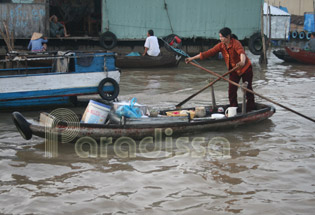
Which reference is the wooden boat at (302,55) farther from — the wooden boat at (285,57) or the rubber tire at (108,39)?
the rubber tire at (108,39)

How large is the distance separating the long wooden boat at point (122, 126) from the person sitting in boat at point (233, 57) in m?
0.70

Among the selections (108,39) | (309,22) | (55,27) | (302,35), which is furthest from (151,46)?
(309,22)

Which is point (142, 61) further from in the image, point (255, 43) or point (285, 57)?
point (285, 57)

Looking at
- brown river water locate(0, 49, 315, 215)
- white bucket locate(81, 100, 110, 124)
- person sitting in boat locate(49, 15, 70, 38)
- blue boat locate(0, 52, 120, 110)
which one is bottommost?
brown river water locate(0, 49, 315, 215)

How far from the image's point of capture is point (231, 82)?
694 centimetres

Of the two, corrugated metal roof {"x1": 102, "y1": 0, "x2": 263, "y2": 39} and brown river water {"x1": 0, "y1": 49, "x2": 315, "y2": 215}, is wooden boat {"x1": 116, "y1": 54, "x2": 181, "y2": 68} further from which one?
brown river water {"x1": 0, "y1": 49, "x2": 315, "y2": 215}

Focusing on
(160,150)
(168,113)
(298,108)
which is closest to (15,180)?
(160,150)

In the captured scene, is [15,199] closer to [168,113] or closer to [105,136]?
[105,136]

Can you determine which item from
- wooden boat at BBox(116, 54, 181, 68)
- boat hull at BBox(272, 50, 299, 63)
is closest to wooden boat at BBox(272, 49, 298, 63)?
boat hull at BBox(272, 50, 299, 63)

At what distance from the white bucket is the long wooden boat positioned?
0.37 ft

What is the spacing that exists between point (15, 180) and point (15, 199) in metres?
0.52

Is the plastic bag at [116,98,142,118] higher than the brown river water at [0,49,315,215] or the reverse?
higher

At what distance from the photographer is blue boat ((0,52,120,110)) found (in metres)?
7.89

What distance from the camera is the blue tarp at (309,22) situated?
26522 mm
